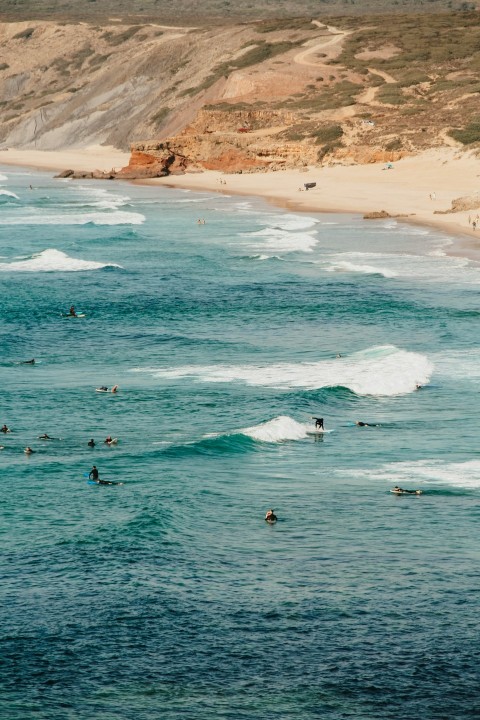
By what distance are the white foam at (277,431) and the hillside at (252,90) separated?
70753 mm

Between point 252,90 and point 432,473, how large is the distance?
345ft

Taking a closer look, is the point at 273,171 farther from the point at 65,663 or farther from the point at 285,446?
the point at 65,663

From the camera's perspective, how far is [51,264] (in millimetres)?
66875

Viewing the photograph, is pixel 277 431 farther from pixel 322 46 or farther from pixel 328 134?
pixel 322 46

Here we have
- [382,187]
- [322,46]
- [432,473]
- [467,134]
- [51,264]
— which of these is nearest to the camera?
[432,473]

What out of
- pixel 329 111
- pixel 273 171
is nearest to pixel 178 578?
pixel 273 171

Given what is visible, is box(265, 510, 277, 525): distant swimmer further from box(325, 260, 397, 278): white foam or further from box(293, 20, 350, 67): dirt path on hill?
box(293, 20, 350, 67): dirt path on hill

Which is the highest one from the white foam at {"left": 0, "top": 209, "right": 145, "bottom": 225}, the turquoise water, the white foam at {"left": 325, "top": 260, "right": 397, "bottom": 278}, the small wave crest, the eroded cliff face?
the eroded cliff face

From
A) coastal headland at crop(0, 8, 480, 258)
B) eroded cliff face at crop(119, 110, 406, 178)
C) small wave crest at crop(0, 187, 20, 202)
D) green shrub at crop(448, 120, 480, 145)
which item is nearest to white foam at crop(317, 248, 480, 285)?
coastal headland at crop(0, 8, 480, 258)

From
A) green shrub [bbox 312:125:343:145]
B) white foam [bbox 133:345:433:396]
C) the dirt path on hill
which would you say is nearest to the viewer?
white foam [bbox 133:345:433:396]

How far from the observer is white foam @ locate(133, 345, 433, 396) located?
38406 mm

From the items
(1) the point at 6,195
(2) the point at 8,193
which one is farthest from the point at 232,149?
(1) the point at 6,195

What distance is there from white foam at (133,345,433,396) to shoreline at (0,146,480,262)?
2376cm

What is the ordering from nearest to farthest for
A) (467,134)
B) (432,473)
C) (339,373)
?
(432,473) < (339,373) < (467,134)
